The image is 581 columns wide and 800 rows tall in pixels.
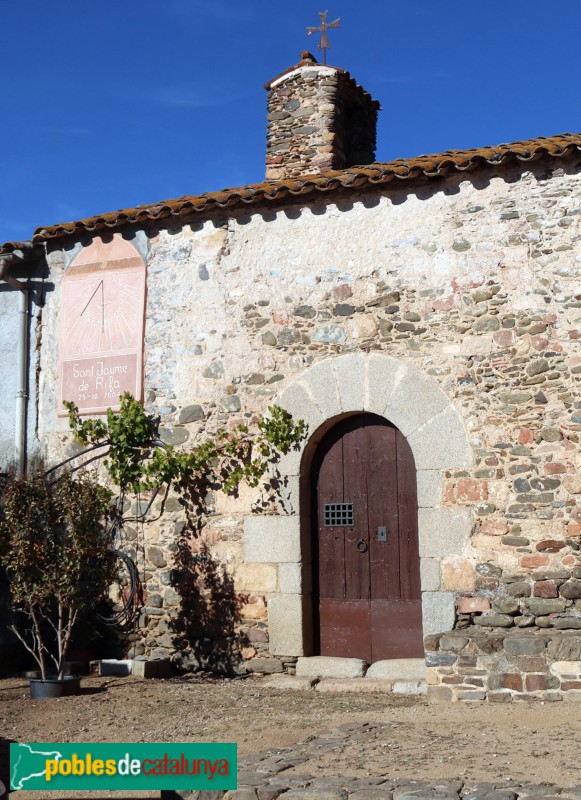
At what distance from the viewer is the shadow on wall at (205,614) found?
7945 mm

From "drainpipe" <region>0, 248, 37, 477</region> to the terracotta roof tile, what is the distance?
180 millimetres

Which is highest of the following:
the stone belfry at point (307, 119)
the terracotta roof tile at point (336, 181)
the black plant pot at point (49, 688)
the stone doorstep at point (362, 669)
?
the stone belfry at point (307, 119)

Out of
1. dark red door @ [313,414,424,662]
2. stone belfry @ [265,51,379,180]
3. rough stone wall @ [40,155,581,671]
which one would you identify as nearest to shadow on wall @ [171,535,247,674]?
rough stone wall @ [40,155,581,671]

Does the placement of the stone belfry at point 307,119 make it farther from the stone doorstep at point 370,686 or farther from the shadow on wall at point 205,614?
the stone doorstep at point 370,686

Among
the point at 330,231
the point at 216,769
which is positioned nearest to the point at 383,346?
the point at 330,231

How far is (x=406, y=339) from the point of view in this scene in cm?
757

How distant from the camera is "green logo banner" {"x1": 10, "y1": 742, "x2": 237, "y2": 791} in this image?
414cm

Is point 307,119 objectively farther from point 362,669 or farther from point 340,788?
point 340,788

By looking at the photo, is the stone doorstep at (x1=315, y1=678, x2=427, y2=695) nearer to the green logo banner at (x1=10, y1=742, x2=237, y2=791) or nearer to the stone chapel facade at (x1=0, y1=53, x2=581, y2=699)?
the stone chapel facade at (x1=0, y1=53, x2=581, y2=699)

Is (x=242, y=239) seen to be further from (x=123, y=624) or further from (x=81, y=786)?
(x=81, y=786)

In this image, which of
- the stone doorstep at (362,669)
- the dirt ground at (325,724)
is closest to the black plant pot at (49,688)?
the dirt ground at (325,724)

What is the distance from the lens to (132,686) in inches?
294

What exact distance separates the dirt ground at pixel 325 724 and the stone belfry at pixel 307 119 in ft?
16.9

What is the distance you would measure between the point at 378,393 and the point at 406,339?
0.49 m
